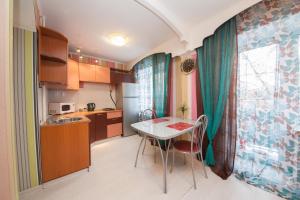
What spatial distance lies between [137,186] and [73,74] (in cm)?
279

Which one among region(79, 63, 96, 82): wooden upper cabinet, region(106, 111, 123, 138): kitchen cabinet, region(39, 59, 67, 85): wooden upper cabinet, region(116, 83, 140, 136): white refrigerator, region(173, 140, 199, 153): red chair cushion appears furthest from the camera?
region(116, 83, 140, 136): white refrigerator

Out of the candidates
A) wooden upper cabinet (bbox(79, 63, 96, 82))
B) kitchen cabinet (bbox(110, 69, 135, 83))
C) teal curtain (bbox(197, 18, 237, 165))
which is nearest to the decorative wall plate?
teal curtain (bbox(197, 18, 237, 165))

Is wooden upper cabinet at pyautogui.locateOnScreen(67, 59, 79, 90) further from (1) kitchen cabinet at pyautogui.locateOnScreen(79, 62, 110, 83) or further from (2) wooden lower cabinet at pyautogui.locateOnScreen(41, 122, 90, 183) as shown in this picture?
(2) wooden lower cabinet at pyautogui.locateOnScreen(41, 122, 90, 183)

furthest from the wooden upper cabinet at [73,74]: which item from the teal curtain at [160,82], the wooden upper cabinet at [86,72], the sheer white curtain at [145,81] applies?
the teal curtain at [160,82]

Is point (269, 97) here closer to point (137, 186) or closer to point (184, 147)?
point (184, 147)

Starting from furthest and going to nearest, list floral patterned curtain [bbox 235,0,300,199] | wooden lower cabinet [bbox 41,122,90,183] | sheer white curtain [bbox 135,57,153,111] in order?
sheer white curtain [bbox 135,57,153,111]
wooden lower cabinet [bbox 41,122,90,183]
floral patterned curtain [bbox 235,0,300,199]

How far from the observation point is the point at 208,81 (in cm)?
202

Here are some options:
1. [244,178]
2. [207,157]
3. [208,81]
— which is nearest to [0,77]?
[208,81]

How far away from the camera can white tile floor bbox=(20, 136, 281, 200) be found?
1.42m

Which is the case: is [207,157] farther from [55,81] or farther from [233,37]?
[55,81]

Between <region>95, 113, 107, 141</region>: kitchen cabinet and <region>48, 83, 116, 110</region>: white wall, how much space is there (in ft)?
2.46

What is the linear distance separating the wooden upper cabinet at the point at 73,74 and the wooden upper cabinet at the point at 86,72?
10 centimetres

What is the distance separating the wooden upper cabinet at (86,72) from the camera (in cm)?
312

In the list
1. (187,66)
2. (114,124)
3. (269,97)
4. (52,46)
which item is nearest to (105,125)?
(114,124)
